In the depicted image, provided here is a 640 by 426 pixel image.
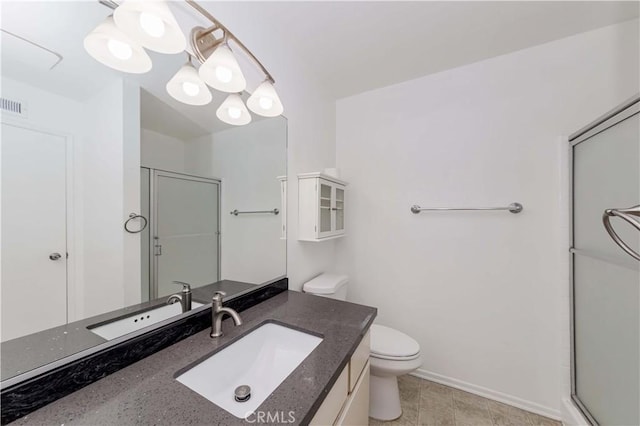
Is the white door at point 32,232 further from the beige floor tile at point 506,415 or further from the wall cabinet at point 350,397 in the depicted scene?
the beige floor tile at point 506,415

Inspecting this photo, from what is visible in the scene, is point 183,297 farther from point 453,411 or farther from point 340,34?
point 453,411

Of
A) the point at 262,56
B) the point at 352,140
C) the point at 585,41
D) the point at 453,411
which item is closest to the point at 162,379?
the point at 262,56

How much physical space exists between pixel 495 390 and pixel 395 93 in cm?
225

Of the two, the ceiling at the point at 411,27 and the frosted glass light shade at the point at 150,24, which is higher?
the ceiling at the point at 411,27

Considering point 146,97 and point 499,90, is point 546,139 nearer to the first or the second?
point 499,90

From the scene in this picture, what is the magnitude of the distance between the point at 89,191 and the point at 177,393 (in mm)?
603

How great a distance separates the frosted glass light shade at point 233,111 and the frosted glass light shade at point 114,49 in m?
0.35

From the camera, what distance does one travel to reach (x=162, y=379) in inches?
26.0

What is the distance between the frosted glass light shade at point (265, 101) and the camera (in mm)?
1152

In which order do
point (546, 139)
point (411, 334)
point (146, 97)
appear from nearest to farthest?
point (146, 97) < point (546, 139) < point (411, 334)

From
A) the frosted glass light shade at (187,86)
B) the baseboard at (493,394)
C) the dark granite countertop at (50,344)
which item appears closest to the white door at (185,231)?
the dark granite countertop at (50,344)

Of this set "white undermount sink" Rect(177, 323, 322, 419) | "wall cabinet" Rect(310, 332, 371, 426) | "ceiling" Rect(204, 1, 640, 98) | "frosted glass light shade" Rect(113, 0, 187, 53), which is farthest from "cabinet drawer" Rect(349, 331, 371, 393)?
"ceiling" Rect(204, 1, 640, 98)

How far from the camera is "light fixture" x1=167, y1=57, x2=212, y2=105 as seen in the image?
927mm

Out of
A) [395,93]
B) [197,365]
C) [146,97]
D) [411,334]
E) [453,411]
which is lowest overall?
[453,411]
